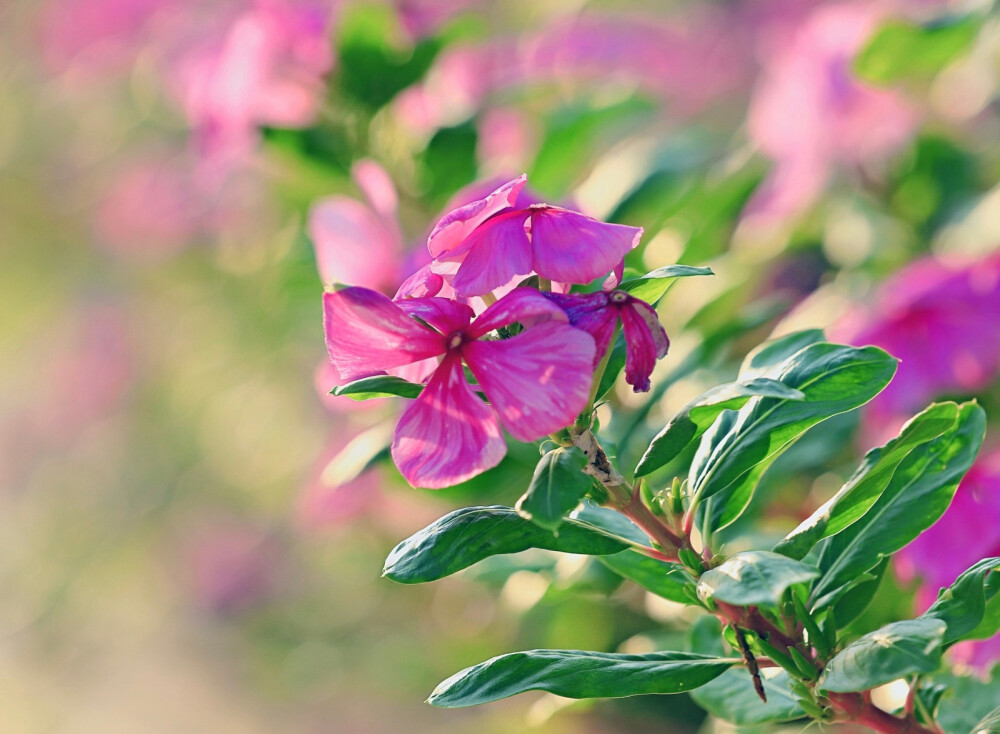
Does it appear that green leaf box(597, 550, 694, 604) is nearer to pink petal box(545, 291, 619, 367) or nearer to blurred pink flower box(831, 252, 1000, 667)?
pink petal box(545, 291, 619, 367)

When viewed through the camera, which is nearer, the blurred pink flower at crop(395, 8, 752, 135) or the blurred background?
the blurred background

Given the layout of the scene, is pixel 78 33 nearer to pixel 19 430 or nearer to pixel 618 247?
pixel 19 430

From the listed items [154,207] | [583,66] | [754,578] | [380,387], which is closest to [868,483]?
[754,578]

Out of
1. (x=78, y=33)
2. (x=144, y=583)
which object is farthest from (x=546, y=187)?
(x=144, y=583)

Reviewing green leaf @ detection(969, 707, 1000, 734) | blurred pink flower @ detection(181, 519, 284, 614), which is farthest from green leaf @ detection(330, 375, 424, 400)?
blurred pink flower @ detection(181, 519, 284, 614)

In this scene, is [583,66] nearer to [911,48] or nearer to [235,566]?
[911,48]
